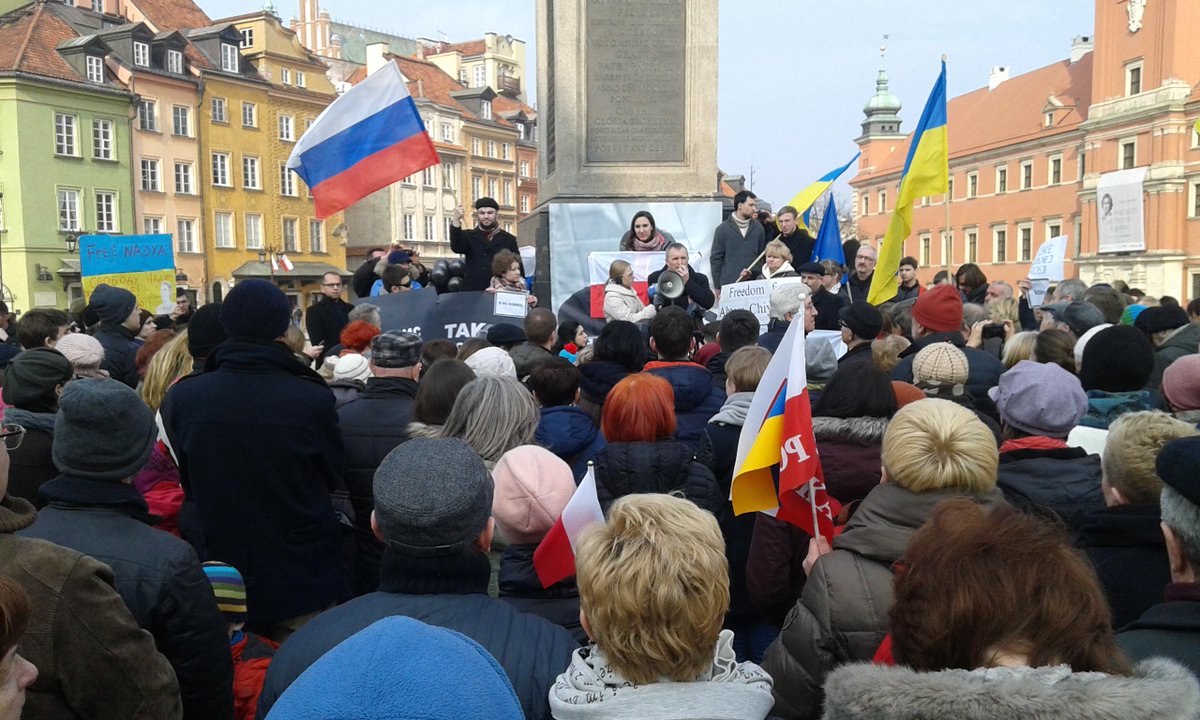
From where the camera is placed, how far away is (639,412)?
12.7 ft

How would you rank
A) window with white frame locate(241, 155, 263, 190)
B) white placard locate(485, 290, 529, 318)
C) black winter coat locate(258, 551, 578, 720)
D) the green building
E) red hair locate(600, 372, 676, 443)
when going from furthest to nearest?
1. window with white frame locate(241, 155, 263, 190)
2. the green building
3. white placard locate(485, 290, 529, 318)
4. red hair locate(600, 372, 676, 443)
5. black winter coat locate(258, 551, 578, 720)

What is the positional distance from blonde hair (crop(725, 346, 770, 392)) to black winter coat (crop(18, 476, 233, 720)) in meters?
2.38

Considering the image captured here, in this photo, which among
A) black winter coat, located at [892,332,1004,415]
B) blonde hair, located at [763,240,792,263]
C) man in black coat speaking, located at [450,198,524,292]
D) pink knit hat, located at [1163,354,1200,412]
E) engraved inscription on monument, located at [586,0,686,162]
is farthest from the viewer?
engraved inscription on monument, located at [586,0,686,162]

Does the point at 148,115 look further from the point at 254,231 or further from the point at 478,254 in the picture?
the point at 478,254

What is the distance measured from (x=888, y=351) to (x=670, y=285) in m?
2.89

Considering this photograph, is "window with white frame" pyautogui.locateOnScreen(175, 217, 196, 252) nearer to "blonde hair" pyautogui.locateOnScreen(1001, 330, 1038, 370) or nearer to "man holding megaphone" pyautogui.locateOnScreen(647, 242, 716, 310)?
"man holding megaphone" pyautogui.locateOnScreen(647, 242, 716, 310)

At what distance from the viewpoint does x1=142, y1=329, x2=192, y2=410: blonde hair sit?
487cm

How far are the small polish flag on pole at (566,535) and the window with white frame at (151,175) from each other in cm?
5151

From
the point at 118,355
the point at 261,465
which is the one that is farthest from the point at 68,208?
the point at 261,465

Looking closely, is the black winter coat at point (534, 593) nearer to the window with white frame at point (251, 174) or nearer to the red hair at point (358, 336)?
the red hair at point (358, 336)

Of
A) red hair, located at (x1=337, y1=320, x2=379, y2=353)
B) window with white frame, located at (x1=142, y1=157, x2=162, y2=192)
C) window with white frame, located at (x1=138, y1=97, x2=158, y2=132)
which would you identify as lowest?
red hair, located at (x1=337, y1=320, x2=379, y2=353)

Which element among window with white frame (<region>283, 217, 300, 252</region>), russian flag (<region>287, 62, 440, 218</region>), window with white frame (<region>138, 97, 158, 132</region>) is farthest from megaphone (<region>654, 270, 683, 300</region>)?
window with white frame (<region>283, 217, 300, 252</region>)

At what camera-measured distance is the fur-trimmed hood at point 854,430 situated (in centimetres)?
360

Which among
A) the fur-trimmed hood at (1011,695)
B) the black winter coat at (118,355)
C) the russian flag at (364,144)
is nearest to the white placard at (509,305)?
the russian flag at (364,144)
